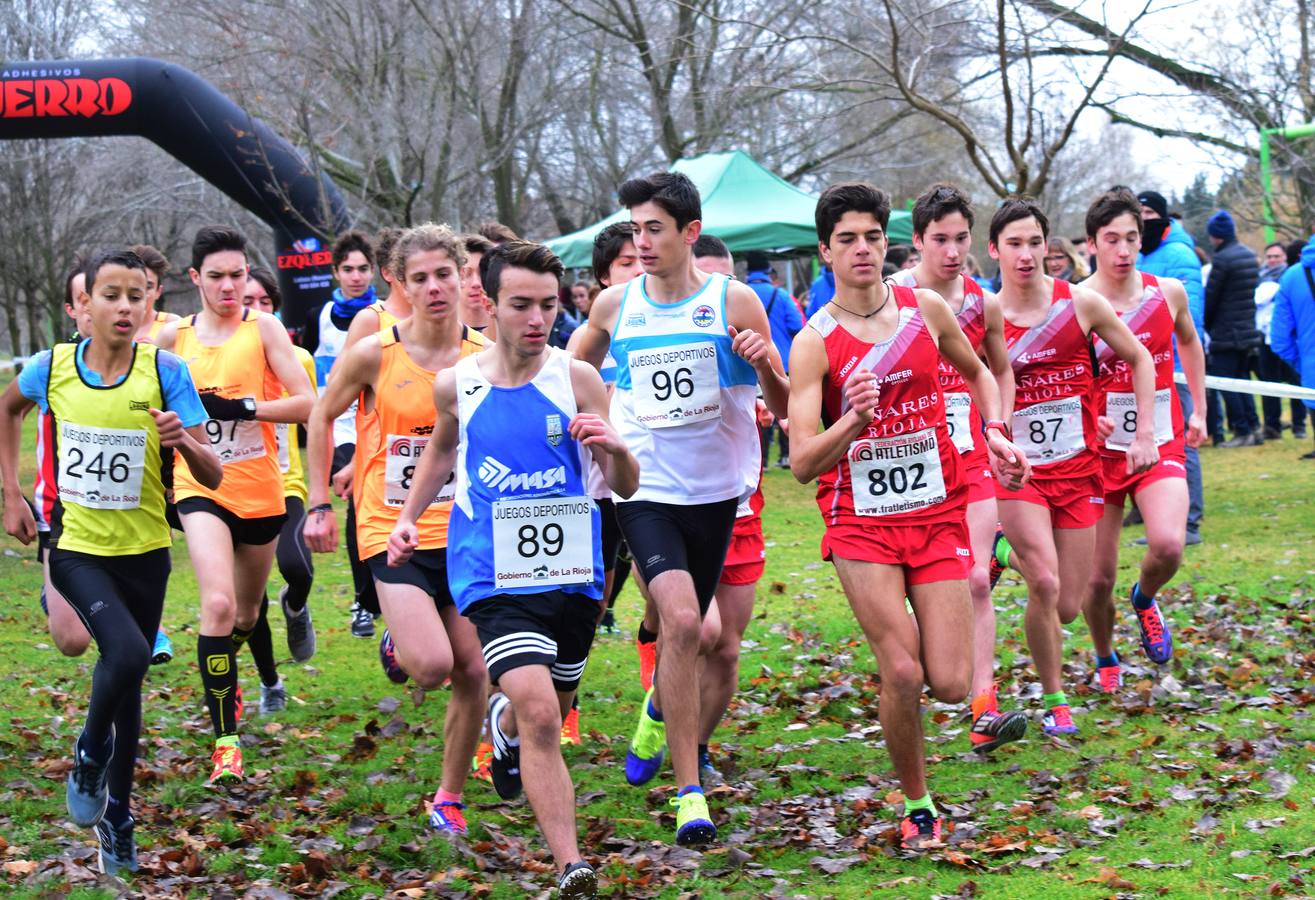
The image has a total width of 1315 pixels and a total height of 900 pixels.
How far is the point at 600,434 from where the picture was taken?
5.10 m

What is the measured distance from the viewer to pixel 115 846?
18.6 feet

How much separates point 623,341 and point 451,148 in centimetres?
1470

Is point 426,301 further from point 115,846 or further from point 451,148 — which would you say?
point 451,148

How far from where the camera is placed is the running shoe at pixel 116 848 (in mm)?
5633

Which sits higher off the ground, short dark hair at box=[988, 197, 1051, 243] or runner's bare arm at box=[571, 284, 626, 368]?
short dark hair at box=[988, 197, 1051, 243]

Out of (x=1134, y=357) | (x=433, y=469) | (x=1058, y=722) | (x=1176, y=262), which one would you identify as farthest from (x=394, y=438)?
(x=1176, y=262)

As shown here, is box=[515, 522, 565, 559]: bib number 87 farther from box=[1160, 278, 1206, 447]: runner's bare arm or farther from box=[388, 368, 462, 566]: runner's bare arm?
box=[1160, 278, 1206, 447]: runner's bare arm

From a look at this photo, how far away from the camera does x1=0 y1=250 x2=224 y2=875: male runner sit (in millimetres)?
5863

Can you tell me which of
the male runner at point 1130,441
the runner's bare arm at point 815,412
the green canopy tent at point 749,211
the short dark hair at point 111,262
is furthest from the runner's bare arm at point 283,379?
the green canopy tent at point 749,211

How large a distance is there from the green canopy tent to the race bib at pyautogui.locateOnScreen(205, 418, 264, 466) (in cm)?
1121

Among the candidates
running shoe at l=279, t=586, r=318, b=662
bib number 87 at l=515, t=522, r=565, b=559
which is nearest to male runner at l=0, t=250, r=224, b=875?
Answer: bib number 87 at l=515, t=522, r=565, b=559

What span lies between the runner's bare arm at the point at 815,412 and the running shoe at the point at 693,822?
1.22 meters

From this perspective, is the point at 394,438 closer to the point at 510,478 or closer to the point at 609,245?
the point at 510,478

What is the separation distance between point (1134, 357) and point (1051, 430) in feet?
1.69
